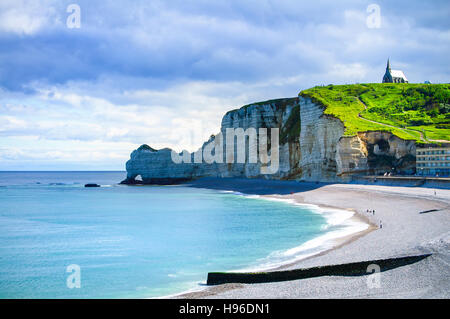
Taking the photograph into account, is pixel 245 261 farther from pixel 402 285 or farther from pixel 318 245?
pixel 402 285

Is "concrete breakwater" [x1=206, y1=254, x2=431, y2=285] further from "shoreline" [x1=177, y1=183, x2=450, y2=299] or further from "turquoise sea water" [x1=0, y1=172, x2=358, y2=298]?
"turquoise sea water" [x1=0, y1=172, x2=358, y2=298]

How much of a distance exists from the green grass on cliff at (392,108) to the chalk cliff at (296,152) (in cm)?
184

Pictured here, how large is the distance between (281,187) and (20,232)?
135ft

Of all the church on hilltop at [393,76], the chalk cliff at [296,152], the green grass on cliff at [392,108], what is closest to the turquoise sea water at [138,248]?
the chalk cliff at [296,152]

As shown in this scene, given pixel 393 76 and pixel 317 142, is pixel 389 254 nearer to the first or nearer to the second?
pixel 317 142

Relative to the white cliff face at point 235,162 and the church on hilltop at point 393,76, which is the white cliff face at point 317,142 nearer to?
the white cliff face at point 235,162

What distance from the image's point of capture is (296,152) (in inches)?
2847

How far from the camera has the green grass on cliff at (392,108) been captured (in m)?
54.8

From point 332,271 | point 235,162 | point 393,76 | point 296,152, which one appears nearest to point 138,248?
point 332,271

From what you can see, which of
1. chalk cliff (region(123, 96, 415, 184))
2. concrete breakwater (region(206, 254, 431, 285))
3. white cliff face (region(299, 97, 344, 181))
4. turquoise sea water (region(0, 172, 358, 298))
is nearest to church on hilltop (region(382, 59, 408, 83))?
chalk cliff (region(123, 96, 415, 184))

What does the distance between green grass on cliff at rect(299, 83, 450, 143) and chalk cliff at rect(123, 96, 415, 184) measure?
1840mm

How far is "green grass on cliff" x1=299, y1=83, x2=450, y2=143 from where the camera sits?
5481 centimetres

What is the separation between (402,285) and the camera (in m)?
11.5

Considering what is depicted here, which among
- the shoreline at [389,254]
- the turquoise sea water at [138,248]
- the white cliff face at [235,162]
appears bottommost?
the turquoise sea water at [138,248]
